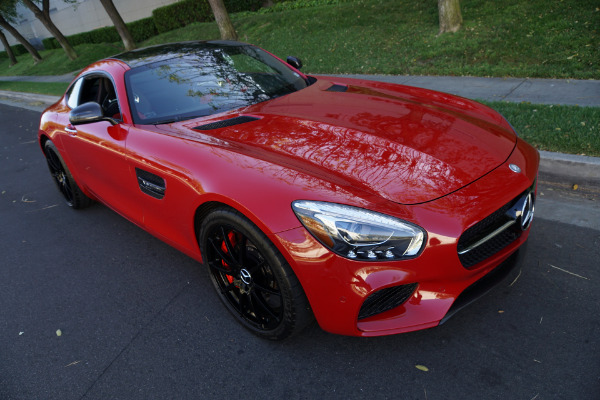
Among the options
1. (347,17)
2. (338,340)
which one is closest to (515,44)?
(347,17)

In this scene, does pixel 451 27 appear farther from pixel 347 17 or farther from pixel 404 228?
pixel 404 228

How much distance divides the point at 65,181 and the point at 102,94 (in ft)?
4.28

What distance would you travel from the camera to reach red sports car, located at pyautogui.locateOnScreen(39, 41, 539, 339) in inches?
79.5

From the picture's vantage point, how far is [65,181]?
186 inches

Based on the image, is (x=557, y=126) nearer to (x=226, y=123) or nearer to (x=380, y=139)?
(x=380, y=139)

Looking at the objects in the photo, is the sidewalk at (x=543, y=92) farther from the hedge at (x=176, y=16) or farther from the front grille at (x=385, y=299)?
the hedge at (x=176, y=16)

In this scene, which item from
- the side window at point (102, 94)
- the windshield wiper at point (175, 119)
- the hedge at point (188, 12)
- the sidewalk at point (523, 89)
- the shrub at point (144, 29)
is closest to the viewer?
the windshield wiper at point (175, 119)

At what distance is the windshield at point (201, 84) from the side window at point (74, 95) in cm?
116

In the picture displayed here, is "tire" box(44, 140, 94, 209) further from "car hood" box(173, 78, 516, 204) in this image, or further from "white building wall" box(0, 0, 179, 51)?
"white building wall" box(0, 0, 179, 51)

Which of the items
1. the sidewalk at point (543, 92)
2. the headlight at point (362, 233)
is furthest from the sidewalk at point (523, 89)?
the headlight at point (362, 233)

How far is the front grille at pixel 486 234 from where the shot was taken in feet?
6.79

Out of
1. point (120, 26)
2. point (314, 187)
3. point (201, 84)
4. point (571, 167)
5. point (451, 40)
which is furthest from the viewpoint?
point (120, 26)

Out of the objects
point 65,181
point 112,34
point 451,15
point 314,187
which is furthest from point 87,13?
point 314,187

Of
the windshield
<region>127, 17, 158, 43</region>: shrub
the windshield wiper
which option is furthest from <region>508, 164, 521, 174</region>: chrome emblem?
<region>127, 17, 158, 43</region>: shrub
